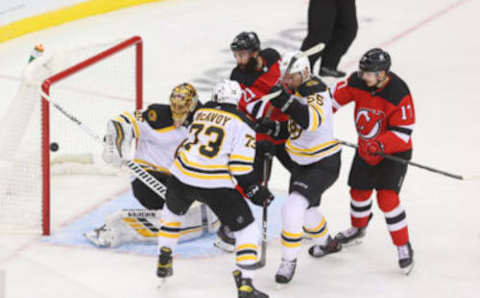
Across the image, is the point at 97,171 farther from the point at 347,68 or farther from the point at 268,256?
the point at 347,68

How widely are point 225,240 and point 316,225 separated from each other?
1.49 ft

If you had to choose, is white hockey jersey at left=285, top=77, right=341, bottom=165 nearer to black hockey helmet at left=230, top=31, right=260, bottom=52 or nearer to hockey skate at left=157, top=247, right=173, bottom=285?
black hockey helmet at left=230, top=31, right=260, bottom=52

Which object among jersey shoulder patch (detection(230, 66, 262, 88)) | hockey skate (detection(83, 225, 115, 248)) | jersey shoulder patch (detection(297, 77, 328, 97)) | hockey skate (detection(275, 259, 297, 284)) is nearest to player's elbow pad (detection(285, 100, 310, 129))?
jersey shoulder patch (detection(297, 77, 328, 97))

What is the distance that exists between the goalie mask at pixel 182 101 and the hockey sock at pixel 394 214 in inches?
36.3

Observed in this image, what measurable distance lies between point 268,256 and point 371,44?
380 centimetres

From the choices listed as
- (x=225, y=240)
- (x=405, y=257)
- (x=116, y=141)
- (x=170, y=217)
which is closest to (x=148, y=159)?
(x=116, y=141)

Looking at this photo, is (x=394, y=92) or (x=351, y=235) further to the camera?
(x=351, y=235)

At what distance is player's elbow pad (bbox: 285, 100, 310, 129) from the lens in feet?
13.9

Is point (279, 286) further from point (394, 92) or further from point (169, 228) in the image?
point (394, 92)

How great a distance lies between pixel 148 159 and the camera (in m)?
4.79

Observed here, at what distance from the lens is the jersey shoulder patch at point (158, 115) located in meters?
4.61

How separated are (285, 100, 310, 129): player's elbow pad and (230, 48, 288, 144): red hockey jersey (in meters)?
0.31

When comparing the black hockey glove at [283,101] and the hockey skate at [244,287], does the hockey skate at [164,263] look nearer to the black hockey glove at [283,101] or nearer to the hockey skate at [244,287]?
the hockey skate at [244,287]

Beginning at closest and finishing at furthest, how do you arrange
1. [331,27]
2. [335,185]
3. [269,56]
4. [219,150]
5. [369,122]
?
[219,150], [369,122], [269,56], [335,185], [331,27]
